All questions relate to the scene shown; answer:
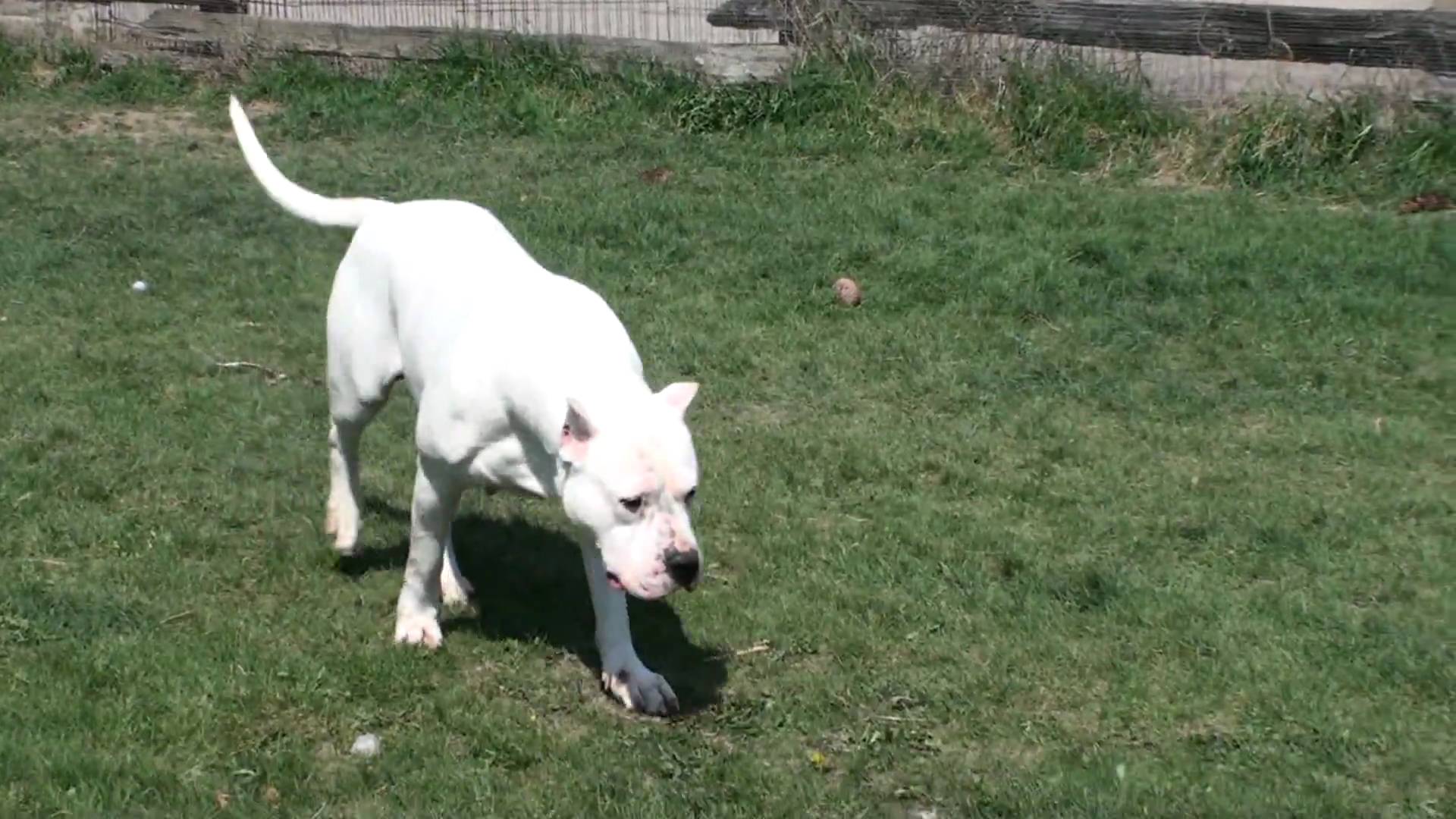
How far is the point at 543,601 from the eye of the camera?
5738mm

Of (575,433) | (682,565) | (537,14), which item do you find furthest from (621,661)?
(537,14)

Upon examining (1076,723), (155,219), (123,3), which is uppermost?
(123,3)

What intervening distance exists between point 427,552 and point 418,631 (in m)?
0.27

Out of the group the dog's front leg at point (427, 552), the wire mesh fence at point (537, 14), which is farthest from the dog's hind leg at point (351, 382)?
the wire mesh fence at point (537, 14)

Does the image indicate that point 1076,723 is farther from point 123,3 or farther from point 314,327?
point 123,3

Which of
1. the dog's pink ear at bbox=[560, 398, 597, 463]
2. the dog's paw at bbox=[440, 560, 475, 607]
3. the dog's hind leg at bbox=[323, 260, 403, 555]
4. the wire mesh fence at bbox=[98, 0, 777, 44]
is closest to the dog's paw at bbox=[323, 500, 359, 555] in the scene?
the dog's hind leg at bbox=[323, 260, 403, 555]

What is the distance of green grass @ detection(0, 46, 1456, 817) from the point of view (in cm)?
468

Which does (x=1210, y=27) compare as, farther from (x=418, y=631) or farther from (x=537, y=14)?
(x=418, y=631)

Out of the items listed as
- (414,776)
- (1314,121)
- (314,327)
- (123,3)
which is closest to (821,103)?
(1314,121)

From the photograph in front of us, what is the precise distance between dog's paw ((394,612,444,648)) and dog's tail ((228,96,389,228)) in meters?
1.44

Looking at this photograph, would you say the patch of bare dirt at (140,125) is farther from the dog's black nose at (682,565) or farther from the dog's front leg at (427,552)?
the dog's black nose at (682,565)

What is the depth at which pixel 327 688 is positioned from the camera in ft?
16.2

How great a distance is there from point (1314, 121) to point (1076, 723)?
671 cm

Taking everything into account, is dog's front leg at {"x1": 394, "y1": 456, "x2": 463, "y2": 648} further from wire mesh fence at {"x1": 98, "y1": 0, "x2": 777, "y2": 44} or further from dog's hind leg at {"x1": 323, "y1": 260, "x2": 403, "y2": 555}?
wire mesh fence at {"x1": 98, "y1": 0, "x2": 777, "y2": 44}
